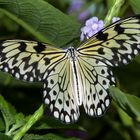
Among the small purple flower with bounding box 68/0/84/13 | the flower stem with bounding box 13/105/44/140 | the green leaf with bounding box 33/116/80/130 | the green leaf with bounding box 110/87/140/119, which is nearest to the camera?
the green leaf with bounding box 110/87/140/119

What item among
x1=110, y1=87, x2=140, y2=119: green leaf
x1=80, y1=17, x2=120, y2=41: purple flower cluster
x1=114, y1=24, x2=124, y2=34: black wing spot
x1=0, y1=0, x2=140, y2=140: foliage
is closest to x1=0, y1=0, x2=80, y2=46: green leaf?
x1=0, y1=0, x2=140, y2=140: foliage

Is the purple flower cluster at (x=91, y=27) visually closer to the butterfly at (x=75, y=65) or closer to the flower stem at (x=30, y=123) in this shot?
the butterfly at (x=75, y=65)

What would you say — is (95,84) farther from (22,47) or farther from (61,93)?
(22,47)

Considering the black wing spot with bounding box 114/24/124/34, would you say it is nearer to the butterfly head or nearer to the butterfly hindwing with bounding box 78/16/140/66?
the butterfly hindwing with bounding box 78/16/140/66

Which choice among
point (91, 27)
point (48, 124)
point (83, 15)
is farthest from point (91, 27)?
point (83, 15)

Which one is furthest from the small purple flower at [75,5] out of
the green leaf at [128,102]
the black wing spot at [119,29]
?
the green leaf at [128,102]
